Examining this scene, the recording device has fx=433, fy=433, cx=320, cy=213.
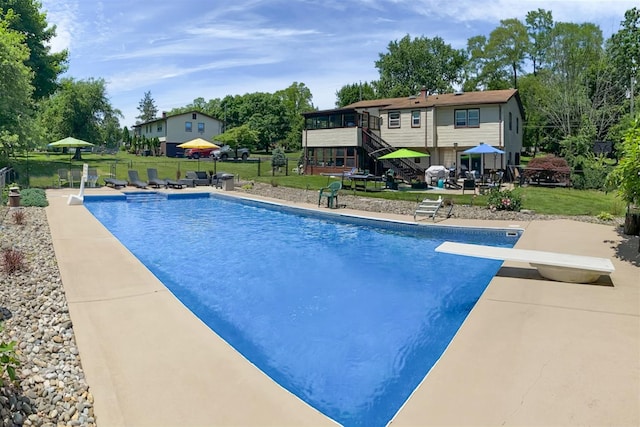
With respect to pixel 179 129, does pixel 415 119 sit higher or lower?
lower

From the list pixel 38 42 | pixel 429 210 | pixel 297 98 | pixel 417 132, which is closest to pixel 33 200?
pixel 429 210

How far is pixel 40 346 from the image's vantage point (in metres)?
4.49

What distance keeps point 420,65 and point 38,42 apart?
39.9 metres

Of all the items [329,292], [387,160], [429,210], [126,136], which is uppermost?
[126,136]

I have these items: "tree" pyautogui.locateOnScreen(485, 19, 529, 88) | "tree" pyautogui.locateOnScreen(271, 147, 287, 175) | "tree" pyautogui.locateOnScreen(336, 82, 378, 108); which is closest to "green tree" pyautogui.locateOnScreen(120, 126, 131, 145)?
"tree" pyautogui.locateOnScreen(336, 82, 378, 108)

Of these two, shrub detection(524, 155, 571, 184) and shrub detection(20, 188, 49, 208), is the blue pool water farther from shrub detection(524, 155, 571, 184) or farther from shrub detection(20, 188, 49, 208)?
shrub detection(524, 155, 571, 184)

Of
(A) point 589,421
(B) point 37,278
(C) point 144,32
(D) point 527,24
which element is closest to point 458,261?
(A) point 589,421

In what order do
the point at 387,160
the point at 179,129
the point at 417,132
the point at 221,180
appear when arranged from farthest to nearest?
the point at 179,129, the point at 417,132, the point at 387,160, the point at 221,180

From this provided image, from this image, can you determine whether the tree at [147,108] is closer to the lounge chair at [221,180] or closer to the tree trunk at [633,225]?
the lounge chair at [221,180]

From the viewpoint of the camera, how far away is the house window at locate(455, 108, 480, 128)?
26.4 metres

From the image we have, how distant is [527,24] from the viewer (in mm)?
49750

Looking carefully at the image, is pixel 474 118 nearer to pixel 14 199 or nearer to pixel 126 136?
pixel 14 199

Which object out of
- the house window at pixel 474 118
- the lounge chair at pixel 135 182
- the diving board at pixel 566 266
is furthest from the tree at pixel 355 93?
the diving board at pixel 566 266

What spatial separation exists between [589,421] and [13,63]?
77.8ft
